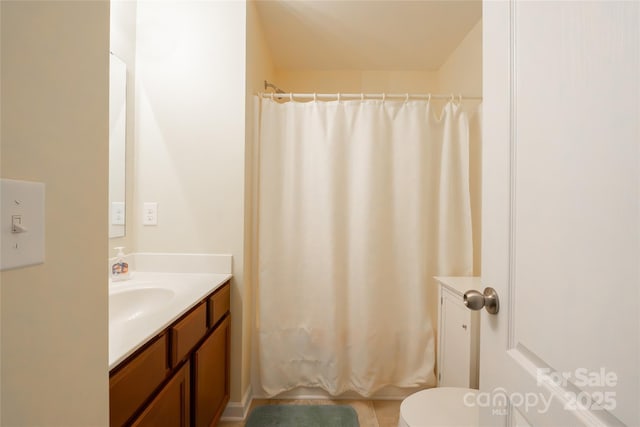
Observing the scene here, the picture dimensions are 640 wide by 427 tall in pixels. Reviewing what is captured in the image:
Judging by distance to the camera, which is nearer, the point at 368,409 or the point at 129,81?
the point at 129,81

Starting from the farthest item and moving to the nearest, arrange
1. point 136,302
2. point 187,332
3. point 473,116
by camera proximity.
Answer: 1. point 473,116
2. point 136,302
3. point 187,332

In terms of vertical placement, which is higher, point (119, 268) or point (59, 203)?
point (59, 203)

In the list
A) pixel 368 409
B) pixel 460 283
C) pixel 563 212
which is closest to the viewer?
pixel 563 212

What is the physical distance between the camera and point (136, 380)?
2.81ft

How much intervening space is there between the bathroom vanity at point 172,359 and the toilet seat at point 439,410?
0.85 metres

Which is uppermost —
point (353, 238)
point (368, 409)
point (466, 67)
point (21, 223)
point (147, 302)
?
point (466, 67)

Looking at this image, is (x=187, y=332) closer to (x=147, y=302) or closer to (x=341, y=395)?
(x=147, y=302)

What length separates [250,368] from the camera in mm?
1997

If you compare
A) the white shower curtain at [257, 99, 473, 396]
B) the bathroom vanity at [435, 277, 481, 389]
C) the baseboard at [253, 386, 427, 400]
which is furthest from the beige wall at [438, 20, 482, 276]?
the baseboard at [253, 386, 427, 400]

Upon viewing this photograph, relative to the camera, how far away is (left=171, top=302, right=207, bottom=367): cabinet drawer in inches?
42.6

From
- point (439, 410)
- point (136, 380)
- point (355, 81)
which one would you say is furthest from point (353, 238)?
point (355, 81)

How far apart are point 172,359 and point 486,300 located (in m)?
1.03

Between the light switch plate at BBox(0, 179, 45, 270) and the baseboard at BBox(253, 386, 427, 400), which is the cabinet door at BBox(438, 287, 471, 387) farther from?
the light switch plate at BBox(0, 179, 45, 270)

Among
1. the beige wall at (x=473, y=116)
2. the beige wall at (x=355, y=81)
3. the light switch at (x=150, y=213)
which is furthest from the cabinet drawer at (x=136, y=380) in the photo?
the beige wall at (x=355, y=81)
